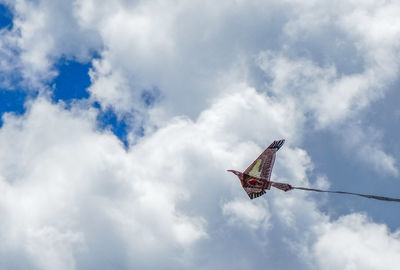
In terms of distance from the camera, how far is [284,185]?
81.9 meters

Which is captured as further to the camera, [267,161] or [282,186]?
[267,161]

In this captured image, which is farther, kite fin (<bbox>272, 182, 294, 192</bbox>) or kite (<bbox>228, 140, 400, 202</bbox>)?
kite (<bbox>228, 140, 400, 202</bbox>)

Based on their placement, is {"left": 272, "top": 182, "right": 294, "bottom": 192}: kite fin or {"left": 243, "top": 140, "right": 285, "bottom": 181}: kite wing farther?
{"left": 243, "top": 140, "right": 285, "bottom": 181}: kite wing

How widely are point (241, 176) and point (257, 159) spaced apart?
8.21m

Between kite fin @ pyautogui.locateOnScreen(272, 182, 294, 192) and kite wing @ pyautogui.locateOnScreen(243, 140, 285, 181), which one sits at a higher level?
kite wing @ pyautogui.locateOnScreen(243, 140, 285, 181)

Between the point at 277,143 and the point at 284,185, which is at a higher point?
the point at 277,143

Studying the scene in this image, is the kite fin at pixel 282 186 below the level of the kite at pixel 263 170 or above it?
below

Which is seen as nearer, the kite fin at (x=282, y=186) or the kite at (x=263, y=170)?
the kite fin at (x=282, y=186)

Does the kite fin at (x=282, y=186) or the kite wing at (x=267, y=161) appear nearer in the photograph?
the kite fin at (x=282, y=186)

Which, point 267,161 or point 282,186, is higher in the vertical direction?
point 267,161

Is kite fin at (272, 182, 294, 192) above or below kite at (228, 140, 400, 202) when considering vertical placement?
below

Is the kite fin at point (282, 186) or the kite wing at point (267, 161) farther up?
the kite wing at point (267, 161)

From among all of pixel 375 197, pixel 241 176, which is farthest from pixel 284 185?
pixel 375 197

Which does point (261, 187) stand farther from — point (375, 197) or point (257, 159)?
point (375, 197)
